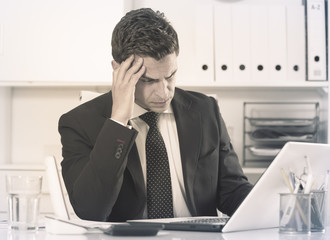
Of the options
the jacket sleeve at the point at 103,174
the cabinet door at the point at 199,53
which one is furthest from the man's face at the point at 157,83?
the cabinet door at the point at 199,53

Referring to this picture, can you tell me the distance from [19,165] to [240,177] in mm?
1304

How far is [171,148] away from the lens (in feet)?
6.24

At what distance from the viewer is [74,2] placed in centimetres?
273

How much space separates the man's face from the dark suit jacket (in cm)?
13

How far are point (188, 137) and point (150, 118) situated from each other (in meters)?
0.14

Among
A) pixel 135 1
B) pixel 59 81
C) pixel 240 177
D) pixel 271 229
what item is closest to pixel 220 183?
pixel 240 177

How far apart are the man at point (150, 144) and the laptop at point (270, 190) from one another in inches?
17.1

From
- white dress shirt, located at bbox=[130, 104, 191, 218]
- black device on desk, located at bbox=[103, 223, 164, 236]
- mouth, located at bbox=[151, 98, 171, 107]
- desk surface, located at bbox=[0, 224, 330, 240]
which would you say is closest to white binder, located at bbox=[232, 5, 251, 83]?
white dress shirt, located at bbox=[130, 104, 191, 218]

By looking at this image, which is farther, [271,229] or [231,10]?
[231,10]

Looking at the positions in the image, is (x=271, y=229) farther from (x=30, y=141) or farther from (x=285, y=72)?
(x=30, y=141)

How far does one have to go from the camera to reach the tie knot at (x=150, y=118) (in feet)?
6.14

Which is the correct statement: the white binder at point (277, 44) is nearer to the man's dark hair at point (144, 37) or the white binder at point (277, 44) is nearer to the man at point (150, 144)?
the man at point (150, 144)

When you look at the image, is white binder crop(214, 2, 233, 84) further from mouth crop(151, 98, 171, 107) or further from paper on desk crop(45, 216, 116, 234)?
paper on desk crop(45, 216, 116, 234)

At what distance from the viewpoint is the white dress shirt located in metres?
1.82
